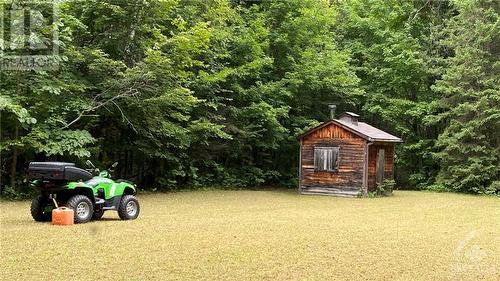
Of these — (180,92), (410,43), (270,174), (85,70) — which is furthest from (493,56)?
(85,70)

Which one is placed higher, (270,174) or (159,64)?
(159,64)

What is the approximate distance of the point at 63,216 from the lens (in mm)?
9555

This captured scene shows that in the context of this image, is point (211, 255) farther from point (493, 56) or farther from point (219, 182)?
point (493, 56)

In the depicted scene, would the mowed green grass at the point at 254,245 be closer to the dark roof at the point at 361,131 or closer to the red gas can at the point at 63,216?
the red gas can at the point at 63,216

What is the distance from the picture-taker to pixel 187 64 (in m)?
16.4

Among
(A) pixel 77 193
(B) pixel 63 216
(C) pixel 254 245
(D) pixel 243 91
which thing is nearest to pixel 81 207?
(A) pixel 77 193

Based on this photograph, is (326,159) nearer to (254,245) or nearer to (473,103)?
(473,103)

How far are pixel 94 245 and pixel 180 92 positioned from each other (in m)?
8.32

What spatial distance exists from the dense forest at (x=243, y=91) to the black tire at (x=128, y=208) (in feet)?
11.8

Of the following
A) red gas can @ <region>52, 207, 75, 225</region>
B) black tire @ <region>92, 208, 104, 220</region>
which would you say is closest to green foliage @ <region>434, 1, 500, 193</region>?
black tire @ <region>92, 208, 104, 220</region>

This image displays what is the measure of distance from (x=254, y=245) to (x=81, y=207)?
362 centimetres

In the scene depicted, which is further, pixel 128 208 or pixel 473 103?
pixel 473 103

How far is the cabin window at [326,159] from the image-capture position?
19.2 m

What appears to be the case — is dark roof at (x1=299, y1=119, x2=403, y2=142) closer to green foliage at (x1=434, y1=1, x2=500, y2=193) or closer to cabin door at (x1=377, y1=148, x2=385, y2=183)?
cabin door at (x1=377, y1=148, x2=385, y2=183)
